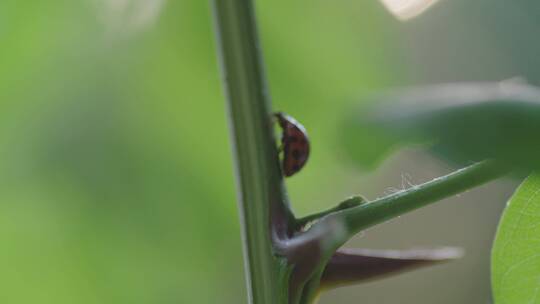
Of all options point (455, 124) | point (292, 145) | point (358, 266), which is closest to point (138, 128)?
point (292, 145)

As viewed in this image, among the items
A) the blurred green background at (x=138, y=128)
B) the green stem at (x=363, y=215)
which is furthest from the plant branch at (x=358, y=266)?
the blurred green background at (x=138, y=128)

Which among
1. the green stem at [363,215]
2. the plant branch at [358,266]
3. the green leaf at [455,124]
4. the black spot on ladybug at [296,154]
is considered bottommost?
the plant branch at [358,266]

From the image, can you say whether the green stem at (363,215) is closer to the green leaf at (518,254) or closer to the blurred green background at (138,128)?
the green leaf at (518,254)

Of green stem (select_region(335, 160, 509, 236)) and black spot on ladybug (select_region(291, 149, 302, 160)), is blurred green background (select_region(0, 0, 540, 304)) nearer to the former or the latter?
black spot on ladybug (select_region(291, 149, 302, 160))

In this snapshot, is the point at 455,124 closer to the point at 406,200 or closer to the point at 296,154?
the point at 406,200

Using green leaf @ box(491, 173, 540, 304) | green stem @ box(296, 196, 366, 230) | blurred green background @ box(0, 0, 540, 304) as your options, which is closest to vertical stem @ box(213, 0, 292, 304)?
green stem @ box(296, 196, 366, 230)

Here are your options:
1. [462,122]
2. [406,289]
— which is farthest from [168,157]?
[406,289]
